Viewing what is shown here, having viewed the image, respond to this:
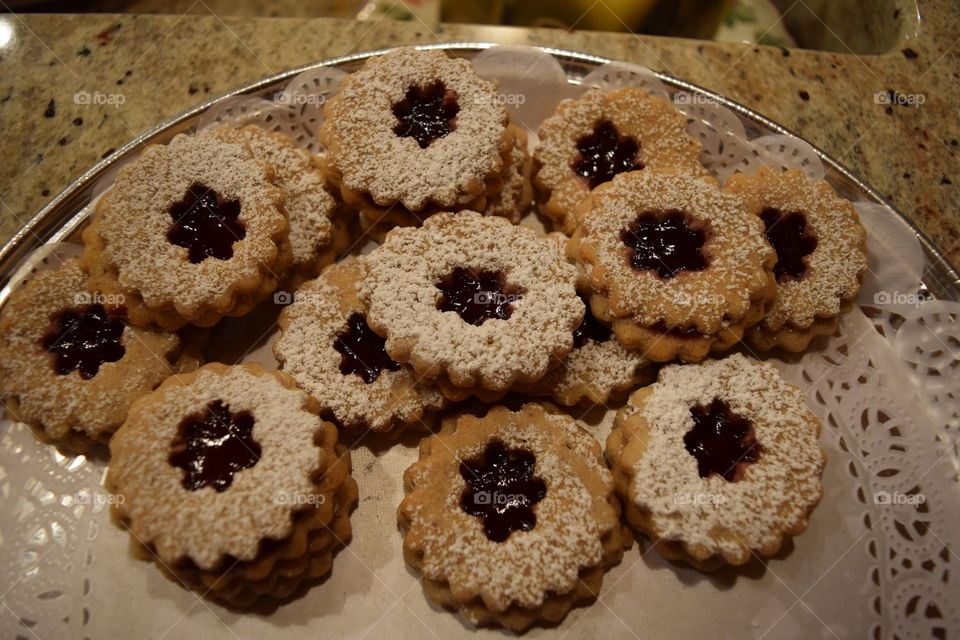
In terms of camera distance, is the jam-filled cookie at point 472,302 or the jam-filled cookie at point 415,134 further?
→ the jam-filled cookie at point 415,134

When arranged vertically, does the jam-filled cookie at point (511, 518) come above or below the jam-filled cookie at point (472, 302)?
below

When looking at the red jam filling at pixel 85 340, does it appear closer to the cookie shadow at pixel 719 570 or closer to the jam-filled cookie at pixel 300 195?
the jam-filled cookie at pixel 300 195

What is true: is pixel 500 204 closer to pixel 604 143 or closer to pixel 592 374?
pixel 604 143

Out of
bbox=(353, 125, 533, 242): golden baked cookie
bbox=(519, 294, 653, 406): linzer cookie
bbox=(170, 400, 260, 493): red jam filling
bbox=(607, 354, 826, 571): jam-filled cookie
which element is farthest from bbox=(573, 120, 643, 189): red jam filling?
bbox=(170, 400, 260, 493): red jam filling

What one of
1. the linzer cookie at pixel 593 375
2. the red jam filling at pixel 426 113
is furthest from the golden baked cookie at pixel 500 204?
the linzer cookie at pixel 593 375

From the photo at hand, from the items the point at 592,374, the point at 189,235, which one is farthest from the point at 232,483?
the point at 592,374

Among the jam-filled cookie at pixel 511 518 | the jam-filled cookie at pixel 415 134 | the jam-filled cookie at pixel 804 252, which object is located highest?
the jam-filled cookie at pixel 415 134

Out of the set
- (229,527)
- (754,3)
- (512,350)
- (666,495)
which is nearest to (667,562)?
(666,495)
